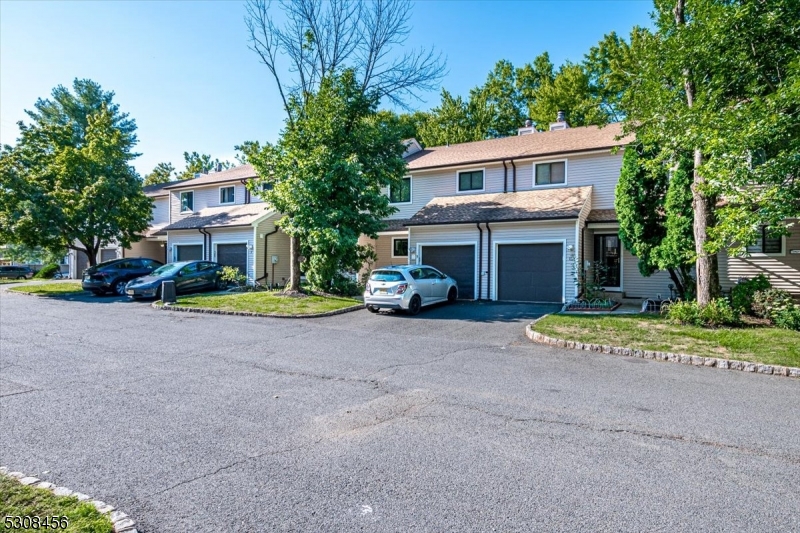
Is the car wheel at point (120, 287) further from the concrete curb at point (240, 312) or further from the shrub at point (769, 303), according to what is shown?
the shrub at point (769, 303)

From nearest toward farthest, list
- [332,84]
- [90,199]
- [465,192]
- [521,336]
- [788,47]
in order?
[788,47] → [521,336] → [332,84] → [465,192] → [90,199]

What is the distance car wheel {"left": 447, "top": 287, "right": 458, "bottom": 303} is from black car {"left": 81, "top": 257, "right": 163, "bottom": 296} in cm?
1485

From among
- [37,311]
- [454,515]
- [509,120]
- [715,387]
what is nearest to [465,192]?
[715,387]

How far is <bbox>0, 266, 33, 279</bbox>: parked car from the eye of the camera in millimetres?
39938

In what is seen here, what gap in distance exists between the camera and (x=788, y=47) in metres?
10.5

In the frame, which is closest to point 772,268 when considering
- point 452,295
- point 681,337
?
point 681,337

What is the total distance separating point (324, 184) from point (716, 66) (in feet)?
38.6

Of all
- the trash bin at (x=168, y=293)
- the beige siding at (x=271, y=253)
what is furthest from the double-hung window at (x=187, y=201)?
the trash bin at (x=168, y=293)

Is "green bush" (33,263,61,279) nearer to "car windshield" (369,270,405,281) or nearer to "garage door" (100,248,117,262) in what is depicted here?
"garage door" (100,248,117,262)

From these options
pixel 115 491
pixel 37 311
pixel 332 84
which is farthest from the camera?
pixel 332 84

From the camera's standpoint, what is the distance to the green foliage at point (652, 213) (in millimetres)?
13641

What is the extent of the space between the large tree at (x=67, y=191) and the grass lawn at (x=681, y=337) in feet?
70.1

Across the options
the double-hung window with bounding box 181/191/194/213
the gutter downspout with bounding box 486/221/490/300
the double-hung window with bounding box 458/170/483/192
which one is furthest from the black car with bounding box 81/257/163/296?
the gutter downspout with bounding box 486/221/490/300

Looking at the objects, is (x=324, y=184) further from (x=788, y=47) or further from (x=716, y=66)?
(x=788, y=47)
